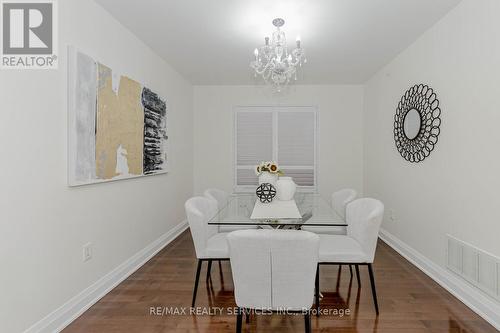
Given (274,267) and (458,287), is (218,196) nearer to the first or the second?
(274,267)

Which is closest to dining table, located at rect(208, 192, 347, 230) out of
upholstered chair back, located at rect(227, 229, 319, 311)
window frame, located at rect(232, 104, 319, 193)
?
upholstered chair back, located at rect(227, 229, 319, 311)

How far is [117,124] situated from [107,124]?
162 millimetres

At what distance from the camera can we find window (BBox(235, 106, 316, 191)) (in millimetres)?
5105

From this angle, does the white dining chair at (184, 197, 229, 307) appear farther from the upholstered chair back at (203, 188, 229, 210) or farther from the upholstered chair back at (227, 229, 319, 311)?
the upholstered chair back at (203, 188, 229, 210)

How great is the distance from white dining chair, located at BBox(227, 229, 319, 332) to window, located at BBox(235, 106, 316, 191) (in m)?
3.53

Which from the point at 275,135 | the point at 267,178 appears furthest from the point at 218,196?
the point at 275,135

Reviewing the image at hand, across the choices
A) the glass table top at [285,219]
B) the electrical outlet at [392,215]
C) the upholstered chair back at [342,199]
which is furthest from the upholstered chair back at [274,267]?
the electrical outlet at [392,215]

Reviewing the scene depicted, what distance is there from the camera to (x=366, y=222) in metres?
2.13

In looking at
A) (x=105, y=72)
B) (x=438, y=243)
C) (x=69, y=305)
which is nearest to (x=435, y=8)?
(x=438, y=243)

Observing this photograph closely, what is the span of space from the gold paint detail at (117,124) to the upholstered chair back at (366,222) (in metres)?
2.10

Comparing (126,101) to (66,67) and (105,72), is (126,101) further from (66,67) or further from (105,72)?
(66,67)

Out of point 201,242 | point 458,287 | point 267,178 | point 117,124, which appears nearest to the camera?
point 201,242

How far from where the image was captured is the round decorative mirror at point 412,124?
10.3ft

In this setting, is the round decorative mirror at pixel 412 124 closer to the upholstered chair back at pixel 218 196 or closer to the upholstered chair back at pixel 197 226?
the upholstered chair back at pixel 218 196
